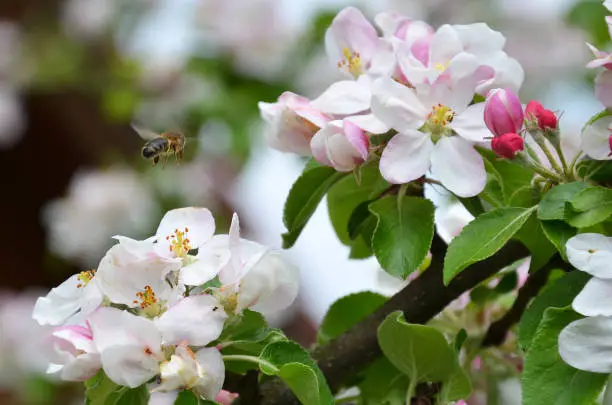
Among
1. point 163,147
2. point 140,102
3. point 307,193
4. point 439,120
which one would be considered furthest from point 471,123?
point 140,102

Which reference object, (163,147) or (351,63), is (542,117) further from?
(163,147)

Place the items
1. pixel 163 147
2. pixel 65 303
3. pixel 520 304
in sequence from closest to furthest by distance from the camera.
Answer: pixel 65 303
pixel 520 304
pixel 163 147

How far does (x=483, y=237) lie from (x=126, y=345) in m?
0.20

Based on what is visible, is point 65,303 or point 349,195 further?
point 349,195

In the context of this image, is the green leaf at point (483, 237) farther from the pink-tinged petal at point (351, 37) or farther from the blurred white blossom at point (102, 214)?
the blurred white blossom at point (102, 214)

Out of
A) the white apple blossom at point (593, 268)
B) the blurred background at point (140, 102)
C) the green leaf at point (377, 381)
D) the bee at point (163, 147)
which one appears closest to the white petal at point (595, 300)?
the white apple blossom at point (593, 268)

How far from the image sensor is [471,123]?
0.58 metres

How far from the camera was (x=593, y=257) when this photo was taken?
19.0 inches

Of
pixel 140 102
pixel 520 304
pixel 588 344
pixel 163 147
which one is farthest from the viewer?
pixel 140 102

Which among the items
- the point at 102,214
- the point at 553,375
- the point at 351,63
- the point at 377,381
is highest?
the point at 351,63

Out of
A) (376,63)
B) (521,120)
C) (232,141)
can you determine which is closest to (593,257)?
(521,120)

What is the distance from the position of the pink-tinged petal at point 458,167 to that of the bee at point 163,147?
344mm

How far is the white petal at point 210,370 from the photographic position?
510 millimetres

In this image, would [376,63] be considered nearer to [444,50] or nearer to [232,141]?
[444,50]
